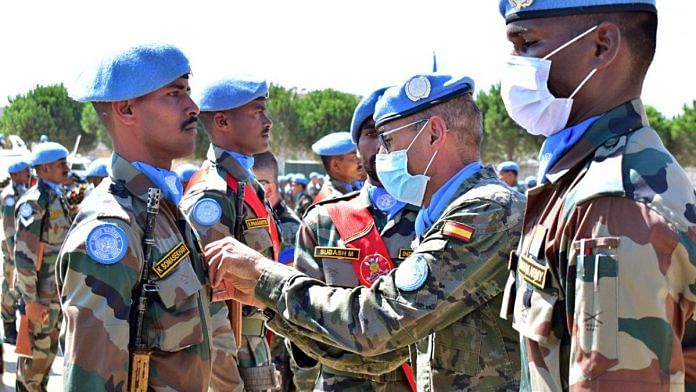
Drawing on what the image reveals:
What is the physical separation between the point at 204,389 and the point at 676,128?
5025 cm

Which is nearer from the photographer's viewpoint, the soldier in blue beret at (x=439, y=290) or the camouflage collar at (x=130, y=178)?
the soldier in blue beret at (x=439, y=290)

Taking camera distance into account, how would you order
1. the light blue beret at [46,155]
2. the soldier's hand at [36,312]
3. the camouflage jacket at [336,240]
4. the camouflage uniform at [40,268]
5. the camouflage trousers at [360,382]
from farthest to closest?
the light blue beret at [46,155]
the soldier's hand at [36,312]
the camouflage uniform at [40,268]
the camouflage jacket at [336,240]
the camouflage trousers at [360,382]

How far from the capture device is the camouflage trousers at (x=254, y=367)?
443cm

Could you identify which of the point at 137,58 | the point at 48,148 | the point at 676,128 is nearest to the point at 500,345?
the point at 137,58

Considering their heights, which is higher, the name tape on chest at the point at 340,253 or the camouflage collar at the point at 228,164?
the camouflage collar at the point at 228,164

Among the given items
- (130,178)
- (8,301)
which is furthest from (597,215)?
(8,301)

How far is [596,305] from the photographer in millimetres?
1646

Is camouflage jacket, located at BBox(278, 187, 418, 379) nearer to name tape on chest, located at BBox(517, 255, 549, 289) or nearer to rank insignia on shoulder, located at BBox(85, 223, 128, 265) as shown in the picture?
rank insignia on shoulder, located at BBox(85, 223, 128, 265)

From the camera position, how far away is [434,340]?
2.95m

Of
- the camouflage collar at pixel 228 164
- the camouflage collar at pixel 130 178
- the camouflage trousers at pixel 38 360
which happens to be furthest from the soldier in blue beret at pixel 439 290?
the camouflage trousers at pixel 38 360

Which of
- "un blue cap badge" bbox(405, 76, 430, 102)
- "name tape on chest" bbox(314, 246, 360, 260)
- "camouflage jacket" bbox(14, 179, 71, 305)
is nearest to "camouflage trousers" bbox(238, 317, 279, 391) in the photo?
"name tape on chest" bbox(314, 246, 360, 260)

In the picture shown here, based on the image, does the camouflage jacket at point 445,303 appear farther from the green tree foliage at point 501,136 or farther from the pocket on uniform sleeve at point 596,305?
the green tree foliage at point 501,136

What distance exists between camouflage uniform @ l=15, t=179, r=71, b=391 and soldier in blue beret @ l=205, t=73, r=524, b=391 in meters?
5.66

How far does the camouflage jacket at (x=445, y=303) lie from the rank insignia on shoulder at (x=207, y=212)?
159 cm
